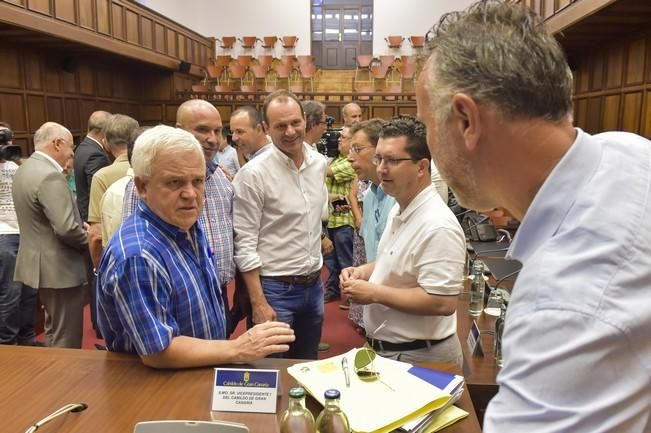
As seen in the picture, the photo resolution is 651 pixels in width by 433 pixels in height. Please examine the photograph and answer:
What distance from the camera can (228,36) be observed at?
508 inches

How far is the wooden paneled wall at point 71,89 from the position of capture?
7070 millimetres

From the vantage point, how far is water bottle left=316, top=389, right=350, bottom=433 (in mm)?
966

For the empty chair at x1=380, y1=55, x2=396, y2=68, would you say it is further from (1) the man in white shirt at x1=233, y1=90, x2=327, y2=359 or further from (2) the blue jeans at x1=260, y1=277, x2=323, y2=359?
(2) the blue jeans at x1=260, y1=277, x2=323, y2=359

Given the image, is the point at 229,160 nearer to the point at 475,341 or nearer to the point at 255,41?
the point at 475,341

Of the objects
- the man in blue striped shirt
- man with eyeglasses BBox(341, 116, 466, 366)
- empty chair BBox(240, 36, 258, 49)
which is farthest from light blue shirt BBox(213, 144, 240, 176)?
empty chair BBox(240, 36, 258, 49)

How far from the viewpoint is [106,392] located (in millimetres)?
1187

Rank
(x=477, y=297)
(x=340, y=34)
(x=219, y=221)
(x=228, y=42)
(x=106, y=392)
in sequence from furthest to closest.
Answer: (x=340, y=34) < (x=228, y=42) < (x=477, y=297) < (x=219, y=221) < (x=106, y=392)

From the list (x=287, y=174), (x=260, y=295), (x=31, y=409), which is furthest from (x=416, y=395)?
(x=287, y=174)

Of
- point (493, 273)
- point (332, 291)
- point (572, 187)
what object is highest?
point (572, 187)

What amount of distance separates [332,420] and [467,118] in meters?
0.60

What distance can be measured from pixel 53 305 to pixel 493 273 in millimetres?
2491

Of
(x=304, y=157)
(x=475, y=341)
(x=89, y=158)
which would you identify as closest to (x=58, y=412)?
(x=475, y=341)

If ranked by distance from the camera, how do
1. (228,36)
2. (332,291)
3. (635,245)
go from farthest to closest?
(228,36) < (332,291) < (635,245)

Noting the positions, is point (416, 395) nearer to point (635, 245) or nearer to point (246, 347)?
point (246, 347)
